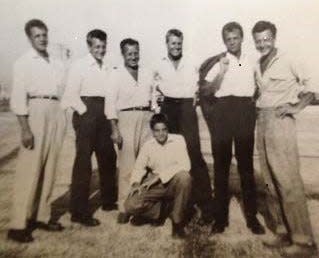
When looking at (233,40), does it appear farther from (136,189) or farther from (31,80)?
(31,80)

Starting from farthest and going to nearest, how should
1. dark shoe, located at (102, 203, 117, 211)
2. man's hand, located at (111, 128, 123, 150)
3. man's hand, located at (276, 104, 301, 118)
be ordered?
1. dark shoe, located at (102, 203, 117, 211)
2. man's hand, located at (111, 128, 123, 150)
3. man's hand, located at (276, 104, 301, 118)

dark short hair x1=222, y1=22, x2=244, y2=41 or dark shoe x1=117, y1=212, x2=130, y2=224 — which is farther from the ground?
dark short hair x1=222, y1=22, x2=244, y2=41

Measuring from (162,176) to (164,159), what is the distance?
0.08 meters

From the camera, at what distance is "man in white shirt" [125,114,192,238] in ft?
7.73

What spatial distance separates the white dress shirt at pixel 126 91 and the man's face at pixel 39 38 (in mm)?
342

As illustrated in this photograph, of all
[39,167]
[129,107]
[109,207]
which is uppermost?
[129,107]

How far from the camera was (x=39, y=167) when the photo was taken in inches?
92.0

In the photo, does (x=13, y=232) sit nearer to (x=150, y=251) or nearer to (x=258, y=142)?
(x=150, y=251)

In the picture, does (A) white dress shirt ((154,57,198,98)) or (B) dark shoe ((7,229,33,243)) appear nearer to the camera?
(B) dark shoe ((7,229,33,243))

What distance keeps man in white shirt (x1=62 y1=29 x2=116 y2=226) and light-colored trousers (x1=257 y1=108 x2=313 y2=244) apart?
0.76 m

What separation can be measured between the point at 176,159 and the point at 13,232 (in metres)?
0.83

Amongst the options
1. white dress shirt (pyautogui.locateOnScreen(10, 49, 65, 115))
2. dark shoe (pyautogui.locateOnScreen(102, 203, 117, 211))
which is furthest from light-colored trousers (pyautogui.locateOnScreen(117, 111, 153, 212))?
white dress shirt (pyautogui.locateOnScreen(10, 49, 65, 115))

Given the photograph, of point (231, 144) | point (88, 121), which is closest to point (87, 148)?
point (88, 121)

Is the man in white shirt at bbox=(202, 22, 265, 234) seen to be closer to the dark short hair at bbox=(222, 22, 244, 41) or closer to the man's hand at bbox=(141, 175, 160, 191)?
the dark short hair at bbox=(222, 22, 244, 41)
